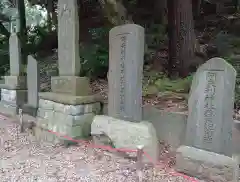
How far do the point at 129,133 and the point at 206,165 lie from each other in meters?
1.05

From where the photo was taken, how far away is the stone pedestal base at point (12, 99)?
19.7 ft

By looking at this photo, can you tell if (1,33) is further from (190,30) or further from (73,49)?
(190,30)

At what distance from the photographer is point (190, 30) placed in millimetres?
4977

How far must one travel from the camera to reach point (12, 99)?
6.07 metres

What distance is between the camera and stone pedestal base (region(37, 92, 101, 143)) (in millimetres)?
3898

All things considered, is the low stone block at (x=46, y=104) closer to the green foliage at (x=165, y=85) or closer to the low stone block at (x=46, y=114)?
the low stone block at (x=46, y=114)

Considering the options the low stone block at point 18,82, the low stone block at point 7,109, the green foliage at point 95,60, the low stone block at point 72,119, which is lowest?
the low stone block at point 7,109

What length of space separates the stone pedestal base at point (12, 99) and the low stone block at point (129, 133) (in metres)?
3.05

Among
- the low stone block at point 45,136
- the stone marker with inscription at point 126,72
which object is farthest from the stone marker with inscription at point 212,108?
the low stone block at point 45,136

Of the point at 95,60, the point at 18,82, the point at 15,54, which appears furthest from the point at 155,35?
the point at 18,82

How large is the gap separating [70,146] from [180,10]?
3.29 meters

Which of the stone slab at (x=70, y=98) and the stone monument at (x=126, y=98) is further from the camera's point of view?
the stone slab at (x=70, y=98)

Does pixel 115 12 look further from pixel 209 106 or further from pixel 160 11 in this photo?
pixel 160 11

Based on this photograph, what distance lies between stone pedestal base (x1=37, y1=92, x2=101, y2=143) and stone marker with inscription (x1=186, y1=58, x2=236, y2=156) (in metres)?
1.71
